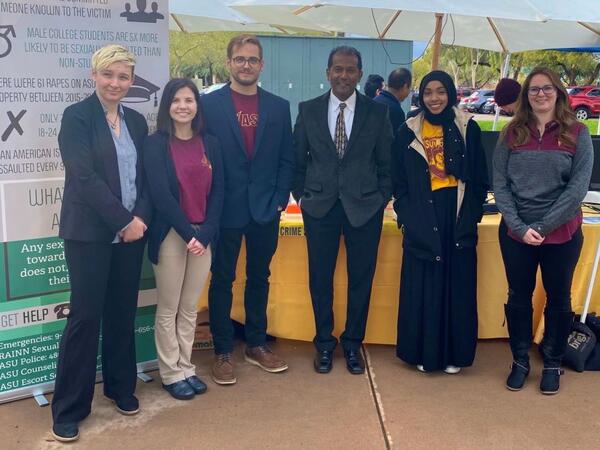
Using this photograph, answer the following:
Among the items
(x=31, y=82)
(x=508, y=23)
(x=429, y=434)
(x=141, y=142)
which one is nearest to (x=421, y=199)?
(x=429, y=434)

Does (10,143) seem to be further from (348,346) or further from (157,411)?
(348,346)

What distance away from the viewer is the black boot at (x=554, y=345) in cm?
356

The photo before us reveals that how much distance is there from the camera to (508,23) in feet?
19.1

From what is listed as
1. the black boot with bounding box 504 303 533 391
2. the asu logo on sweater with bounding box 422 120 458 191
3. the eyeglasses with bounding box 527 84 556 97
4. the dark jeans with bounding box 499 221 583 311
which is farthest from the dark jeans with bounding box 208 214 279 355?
the eyeglasses with bounding box 527 84 556 97

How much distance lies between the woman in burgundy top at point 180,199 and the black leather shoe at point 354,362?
106cm

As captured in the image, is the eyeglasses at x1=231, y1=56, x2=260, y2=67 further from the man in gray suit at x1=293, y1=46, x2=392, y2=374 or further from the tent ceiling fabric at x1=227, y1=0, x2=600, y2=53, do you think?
the tent ceiling fabric at x1=227, y1=0, x2=600, y2=53

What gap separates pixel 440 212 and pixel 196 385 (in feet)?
5.52

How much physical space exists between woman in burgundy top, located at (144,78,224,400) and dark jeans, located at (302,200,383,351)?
686 mm

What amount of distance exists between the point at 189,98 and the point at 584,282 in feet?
9.26

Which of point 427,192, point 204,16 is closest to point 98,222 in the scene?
point 427,192

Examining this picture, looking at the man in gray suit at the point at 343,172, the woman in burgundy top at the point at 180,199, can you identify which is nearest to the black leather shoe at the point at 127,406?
the woman in burgundy top at the point at 180,199

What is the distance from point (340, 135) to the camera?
3641 millimetres

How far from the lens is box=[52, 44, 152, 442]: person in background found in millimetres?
2805

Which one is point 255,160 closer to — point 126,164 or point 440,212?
point 126,164
